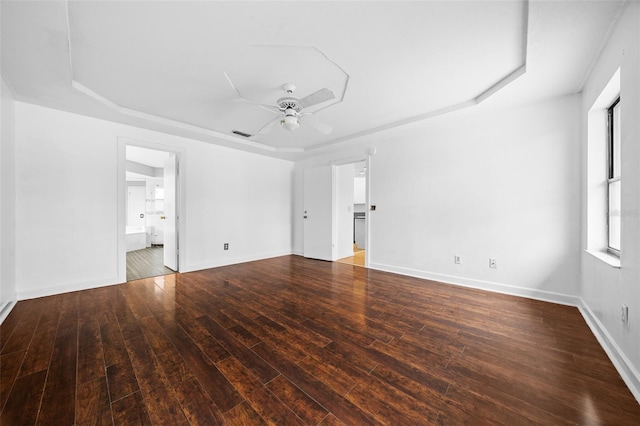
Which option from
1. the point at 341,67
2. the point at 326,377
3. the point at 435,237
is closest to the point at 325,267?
the point at 435,237

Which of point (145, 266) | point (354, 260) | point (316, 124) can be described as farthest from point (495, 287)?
A: point (145, 266)

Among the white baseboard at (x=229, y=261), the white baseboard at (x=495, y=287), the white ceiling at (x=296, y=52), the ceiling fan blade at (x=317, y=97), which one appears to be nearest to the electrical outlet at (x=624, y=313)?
the white baseboard at (x=495, y=287)

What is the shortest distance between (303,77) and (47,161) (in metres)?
3.38

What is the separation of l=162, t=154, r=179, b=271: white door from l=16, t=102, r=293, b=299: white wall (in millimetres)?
240

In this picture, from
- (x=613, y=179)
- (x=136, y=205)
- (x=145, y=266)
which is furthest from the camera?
(x=136, y=205)

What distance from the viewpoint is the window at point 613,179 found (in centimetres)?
213

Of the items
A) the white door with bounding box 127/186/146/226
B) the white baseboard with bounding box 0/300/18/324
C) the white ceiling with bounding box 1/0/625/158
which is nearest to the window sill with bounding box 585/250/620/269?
the white ceiling with bounding box 1/0/625/158

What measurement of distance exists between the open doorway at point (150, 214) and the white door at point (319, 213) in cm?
266

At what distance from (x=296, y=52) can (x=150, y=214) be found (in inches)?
314

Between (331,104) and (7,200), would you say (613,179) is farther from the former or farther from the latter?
(7,200)

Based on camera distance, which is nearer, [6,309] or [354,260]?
[6,309]

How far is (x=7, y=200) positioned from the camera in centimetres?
244

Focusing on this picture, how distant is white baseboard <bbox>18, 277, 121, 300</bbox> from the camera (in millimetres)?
2760

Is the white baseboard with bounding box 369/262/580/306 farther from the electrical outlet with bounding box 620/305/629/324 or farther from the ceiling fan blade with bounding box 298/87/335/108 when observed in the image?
the ceiling fan blade with bounding box 298/87/335/108
